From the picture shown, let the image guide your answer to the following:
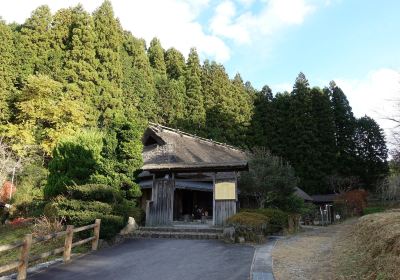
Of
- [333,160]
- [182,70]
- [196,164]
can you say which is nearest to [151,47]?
[182,70]

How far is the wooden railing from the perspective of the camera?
24.1 feet

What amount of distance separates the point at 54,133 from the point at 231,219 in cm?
1719

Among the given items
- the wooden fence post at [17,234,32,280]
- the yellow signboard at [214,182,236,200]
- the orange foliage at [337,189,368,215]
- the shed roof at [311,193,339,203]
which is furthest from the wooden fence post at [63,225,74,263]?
the shed roof at [311,193,339,203]

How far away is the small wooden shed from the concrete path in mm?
4432

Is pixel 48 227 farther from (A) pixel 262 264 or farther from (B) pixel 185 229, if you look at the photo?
(A) pixel 262 264

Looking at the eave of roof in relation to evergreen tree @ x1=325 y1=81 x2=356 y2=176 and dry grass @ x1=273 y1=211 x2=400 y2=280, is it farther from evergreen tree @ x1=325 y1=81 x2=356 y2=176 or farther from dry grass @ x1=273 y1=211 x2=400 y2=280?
evergreen tree @ x1=325 y1=81 x2=356 y2=176

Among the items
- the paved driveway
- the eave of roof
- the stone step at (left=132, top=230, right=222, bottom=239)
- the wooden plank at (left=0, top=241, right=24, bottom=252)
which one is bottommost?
the paved driveway

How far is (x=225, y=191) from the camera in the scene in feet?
53.1

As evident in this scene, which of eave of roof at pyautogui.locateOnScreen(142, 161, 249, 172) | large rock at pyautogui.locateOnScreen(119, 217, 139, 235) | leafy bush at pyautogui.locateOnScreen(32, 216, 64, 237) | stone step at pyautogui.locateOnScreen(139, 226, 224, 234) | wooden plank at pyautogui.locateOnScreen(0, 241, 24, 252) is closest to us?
wooden plank at pyautogui.locateOnScreen(0, 241, 24, 252)

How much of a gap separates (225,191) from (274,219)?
9.36 feet

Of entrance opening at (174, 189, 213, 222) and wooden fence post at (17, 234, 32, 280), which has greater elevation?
entrance opening at (174, 189, 213, 222)

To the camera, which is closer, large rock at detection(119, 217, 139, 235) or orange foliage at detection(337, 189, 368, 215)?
large rock at detection(119, 217, 139, 235)

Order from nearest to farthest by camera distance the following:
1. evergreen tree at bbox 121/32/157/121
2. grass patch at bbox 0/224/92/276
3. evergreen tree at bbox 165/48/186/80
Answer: grass patch at bbox 0/224/92/276, evergreen tree at bbox 121/32/157/121, evergreen tree at bbox 165/48/186/80

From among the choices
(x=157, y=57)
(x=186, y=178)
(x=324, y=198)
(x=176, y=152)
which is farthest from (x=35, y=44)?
(x=324, y=198)
